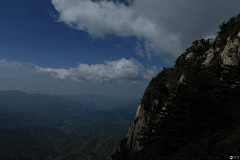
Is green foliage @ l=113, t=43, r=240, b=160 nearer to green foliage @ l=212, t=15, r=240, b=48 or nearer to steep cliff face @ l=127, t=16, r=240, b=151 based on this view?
steep cliff face @ l=127, t=16, r=240, b=151

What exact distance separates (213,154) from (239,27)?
29691 mm

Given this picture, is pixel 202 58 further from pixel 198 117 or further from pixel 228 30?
pixel 198 117

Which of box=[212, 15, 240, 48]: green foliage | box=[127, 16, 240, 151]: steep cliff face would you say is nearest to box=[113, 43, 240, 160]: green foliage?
box=[127, 16, 240, 151]: steep cliff face

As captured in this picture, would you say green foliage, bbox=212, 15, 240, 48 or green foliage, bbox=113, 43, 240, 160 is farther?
green foliage, bbox=212, 15, 240, 48

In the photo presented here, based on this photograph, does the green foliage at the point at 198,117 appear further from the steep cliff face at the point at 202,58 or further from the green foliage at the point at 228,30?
the green foliage at the point at 228,30

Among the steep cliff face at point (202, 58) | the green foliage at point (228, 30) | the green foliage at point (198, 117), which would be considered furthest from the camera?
the green foliage at point (228, 30)

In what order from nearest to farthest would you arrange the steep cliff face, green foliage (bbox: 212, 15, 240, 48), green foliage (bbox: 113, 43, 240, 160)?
green foliage (bbox: 113, 43, 240, 160) < the steep cliff face < green foliage (bbox: 212, 15, 240, 48)

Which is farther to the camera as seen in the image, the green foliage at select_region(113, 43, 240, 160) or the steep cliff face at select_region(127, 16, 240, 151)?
the steep cliff face at select_region(127, 16, 240, 151)

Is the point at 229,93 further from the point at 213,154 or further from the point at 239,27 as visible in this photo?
the point at 239,27

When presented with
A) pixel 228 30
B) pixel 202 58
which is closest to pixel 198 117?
pixel 202 58

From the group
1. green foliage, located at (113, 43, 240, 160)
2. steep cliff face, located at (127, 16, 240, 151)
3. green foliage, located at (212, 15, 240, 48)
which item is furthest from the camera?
green foliage, located at (212, 15, 240, 48)

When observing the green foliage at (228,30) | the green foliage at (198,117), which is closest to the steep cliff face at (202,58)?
the green foliage at (228,30)

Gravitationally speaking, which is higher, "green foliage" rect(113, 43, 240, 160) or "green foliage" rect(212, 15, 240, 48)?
"green foliage" rect(212, 15, 240, 48)

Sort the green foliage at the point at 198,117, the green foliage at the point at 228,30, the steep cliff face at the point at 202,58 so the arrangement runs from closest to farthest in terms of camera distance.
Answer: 1. the green foliage at the point at 198,117
2. the steep cliff face at the point at 202,58
3. the green foliage at the point at 228,30
